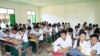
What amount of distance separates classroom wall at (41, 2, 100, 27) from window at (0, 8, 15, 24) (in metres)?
4.50

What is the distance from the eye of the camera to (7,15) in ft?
34.0

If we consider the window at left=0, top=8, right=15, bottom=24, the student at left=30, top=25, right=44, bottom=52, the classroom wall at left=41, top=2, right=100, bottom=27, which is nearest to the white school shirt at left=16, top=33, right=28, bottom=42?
the student at left=30, top=25, right=44, bottom=52

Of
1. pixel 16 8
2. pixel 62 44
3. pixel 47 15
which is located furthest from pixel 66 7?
pixel 62 44

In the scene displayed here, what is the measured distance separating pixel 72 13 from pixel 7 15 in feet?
18.9

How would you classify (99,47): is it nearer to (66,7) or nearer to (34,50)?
(34,50)

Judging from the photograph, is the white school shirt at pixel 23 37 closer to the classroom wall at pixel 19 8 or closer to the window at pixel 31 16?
the classroom wall at pixel 19 8

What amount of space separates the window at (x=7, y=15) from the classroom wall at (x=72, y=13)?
177 inches

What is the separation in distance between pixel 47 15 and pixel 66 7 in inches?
90.1

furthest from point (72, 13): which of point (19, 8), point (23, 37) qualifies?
point (23, 37)

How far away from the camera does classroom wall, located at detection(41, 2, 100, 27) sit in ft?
39.1

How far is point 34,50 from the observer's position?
253 inches

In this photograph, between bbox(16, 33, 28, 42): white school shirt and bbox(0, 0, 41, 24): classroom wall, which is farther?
bbox(0, 0, 41, 24): classroom wall

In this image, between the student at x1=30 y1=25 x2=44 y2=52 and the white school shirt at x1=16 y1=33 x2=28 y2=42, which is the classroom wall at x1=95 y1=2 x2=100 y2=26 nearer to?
the student at x1=30 y1=25 x2=44 y2=52

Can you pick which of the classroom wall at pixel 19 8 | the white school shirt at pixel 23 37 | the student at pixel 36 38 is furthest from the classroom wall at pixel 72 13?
the white school shirt at pixel 23 37
